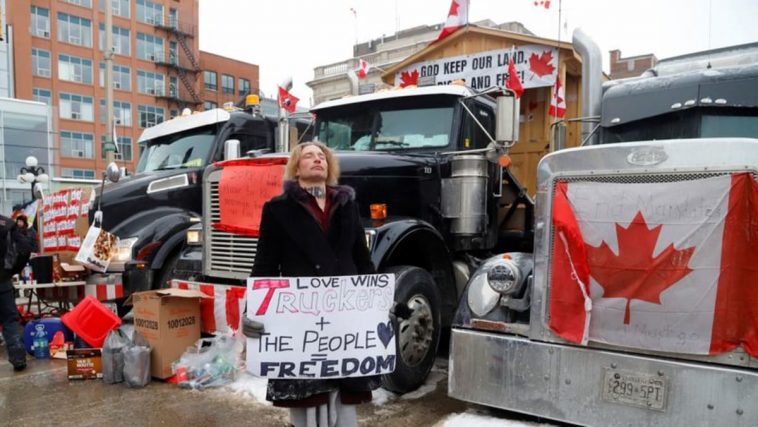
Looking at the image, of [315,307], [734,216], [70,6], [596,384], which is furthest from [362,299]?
[70,6]

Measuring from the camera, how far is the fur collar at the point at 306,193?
275cm

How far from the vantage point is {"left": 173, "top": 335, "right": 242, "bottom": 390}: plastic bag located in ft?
15.8

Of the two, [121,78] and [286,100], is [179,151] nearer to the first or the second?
[286,100]

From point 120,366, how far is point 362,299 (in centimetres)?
321

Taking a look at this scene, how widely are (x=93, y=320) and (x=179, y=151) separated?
9.16ft

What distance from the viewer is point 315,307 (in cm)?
275

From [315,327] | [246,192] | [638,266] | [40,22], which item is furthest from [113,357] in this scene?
[40,22]

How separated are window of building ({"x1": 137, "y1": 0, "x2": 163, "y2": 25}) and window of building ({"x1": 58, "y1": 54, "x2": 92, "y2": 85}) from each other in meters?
6.43

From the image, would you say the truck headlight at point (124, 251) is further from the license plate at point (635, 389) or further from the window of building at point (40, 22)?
the window of building at point (40, 22)

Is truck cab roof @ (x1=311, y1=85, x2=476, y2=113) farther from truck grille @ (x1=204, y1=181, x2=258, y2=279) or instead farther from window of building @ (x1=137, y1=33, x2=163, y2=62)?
window of building @ (x1=137, y1=33, x2=163, y2=62)

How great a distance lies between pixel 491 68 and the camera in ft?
26.4

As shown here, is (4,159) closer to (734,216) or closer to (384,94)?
(384,94)

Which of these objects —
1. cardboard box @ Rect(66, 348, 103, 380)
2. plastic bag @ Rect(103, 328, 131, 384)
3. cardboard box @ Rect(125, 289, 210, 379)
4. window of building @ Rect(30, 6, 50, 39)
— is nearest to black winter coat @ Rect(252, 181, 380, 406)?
cardboard box @ Rect(125, 289, 210, 379)

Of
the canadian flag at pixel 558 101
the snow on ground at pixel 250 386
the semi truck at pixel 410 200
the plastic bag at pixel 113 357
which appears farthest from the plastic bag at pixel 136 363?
the canadian flag at pixel 558 101
